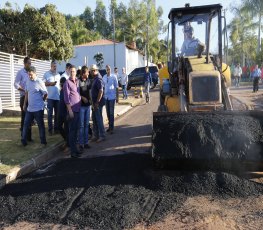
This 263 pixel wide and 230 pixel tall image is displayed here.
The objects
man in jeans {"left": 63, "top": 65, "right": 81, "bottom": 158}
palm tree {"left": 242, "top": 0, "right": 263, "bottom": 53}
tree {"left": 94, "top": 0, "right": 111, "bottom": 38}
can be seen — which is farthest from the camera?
tree {"left": 94, "top": 0, "right": 111, "bottom": 38}

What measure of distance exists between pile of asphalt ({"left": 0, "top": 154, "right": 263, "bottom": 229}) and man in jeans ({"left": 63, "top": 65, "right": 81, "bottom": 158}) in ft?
3.72

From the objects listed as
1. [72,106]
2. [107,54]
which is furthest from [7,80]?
[107,54]

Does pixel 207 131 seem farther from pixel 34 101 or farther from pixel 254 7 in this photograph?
pixel 254 7

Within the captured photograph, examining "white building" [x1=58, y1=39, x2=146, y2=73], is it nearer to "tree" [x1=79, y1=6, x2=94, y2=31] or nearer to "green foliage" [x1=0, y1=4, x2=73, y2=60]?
"green foliage" [x1=0, y1=4, x2=73, y2=60]

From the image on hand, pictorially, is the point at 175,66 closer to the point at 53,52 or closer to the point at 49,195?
the point at 49,195

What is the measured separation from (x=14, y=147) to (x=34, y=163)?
1.33m

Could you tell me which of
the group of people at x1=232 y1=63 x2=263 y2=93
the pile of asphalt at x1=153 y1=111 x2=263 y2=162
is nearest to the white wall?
the group of people at x1=232 y1=63 x2=263 y2=93

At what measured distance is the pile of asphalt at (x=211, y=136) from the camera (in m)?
5.73

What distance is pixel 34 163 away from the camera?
24.1ft

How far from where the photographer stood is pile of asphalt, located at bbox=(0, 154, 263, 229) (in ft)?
15.3

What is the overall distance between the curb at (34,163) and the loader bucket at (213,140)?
98.8 inches

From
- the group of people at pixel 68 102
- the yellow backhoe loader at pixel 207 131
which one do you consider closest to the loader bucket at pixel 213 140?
the yellow backhoe loader at pixel 207 131

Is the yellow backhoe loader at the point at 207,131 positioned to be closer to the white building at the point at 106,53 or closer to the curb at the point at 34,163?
the curb at the point at 34,163

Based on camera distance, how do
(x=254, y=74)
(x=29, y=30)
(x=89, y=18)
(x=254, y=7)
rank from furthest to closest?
(x=89, y=18) → (x=254, y=7) → (x=29, y=30) → (x=254, y=74)
